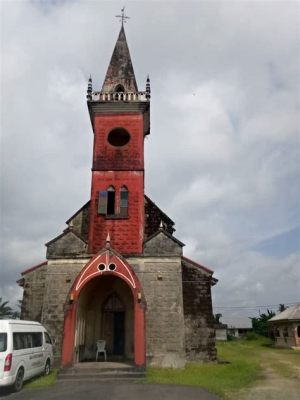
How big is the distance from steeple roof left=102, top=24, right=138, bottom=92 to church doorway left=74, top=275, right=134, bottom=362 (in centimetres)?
1224

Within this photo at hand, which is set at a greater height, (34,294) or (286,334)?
(34,294)

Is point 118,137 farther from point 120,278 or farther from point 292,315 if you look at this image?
point 292,315

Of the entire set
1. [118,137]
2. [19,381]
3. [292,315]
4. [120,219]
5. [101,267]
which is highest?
[118,137]

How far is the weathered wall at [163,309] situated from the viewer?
16697 mm

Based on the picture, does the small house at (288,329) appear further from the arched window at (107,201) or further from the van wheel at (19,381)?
the van wheel at (19,381)

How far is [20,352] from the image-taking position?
39.7 ft

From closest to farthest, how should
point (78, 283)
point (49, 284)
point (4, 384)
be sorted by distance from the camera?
1. point (4, 384)
2. point (78, 283)
3. point (49, 284)

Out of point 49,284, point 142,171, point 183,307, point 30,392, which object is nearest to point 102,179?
point 142,171

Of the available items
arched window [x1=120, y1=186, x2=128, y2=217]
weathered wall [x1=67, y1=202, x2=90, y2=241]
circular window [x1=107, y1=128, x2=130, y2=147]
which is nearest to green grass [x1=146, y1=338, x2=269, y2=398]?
arched window [x1=120, y1=186, x2=128, y2=217]

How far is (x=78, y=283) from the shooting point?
16031 mm

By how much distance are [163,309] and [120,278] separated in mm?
2903

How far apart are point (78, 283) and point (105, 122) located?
10.2 meters

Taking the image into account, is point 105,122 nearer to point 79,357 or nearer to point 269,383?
point 79,357

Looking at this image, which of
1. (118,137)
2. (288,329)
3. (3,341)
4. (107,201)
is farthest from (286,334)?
(3,341)
